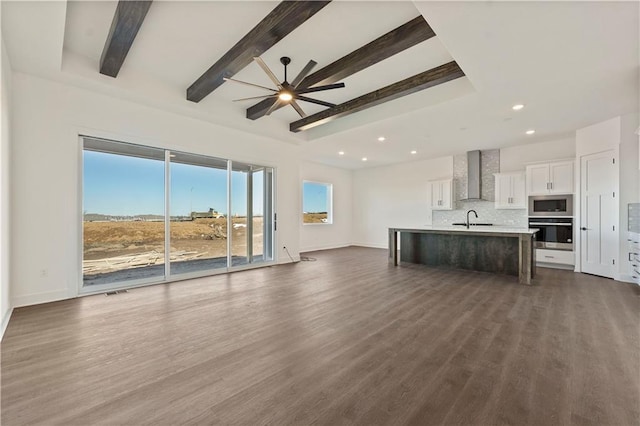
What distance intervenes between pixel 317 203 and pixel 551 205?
20.6 ft

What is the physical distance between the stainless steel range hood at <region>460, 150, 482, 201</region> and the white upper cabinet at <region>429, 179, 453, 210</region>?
0.49 metres

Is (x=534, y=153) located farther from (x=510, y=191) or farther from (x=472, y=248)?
(x=472, y=248)

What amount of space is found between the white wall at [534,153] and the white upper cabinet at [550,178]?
1.50 feet

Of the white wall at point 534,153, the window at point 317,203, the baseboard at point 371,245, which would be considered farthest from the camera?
the baseboard at point 371,245

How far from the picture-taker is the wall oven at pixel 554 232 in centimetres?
577

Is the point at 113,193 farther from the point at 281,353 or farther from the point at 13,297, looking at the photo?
the point at 281,353

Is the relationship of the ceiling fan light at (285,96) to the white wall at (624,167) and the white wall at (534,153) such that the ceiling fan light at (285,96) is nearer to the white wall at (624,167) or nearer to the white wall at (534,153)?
the white wall at (624,167)

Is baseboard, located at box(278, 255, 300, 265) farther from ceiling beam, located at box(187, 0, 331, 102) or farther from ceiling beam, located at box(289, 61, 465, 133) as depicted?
ceiling beam, located at box(187, 0, 331, 102)

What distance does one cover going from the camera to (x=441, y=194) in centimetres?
Result: 805

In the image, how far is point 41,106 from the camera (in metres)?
3.66

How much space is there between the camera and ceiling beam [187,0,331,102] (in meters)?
2.55

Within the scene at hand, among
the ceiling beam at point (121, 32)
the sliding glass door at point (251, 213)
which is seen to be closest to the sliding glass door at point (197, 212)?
the sliding glass door at point (251, 213)

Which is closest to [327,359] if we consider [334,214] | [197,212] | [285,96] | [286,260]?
[285,96]

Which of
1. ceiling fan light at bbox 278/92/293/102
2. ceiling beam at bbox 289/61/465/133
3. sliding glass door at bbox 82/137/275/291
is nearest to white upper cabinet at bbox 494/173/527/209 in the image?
ceiling beam at bbox 289/61/465/133
